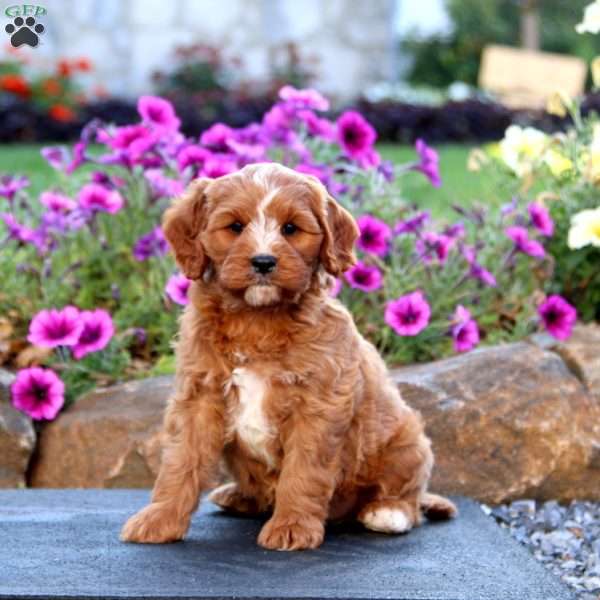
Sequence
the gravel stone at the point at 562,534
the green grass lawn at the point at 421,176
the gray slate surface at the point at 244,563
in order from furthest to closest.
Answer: the green grass lawn at the point at 421,176 → the gravel stone at the point at 562,534 → the gray slate surface at the point at 244,563

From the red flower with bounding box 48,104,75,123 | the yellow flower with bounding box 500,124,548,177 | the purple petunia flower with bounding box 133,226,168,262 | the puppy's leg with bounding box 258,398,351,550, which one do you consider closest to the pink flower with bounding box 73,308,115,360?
the purple petunia flower with bounding box 133,226,168,262

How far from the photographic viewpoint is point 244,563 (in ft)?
13.7

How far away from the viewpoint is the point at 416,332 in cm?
607

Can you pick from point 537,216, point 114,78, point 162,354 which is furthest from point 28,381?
point 114,78

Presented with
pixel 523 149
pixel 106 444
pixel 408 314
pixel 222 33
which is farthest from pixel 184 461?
pixel 222 33

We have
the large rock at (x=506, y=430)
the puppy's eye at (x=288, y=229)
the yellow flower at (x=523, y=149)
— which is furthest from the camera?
the yellow flower at (x=523, y=149)

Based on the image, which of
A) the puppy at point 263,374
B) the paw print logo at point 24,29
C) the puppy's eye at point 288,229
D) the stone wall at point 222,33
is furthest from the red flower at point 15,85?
the puppy's eye at point 288,229

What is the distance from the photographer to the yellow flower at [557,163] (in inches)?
278

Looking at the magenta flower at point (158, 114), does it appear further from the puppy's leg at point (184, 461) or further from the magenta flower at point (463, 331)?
the puppy's leg at point (184, 461)

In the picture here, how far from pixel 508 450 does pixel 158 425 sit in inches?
61.9

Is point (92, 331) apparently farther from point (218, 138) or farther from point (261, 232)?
point (261, 232)

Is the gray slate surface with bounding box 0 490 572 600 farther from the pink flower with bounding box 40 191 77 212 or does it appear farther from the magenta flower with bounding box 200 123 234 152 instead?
the magenta flower with bounding box 200 123 234 152

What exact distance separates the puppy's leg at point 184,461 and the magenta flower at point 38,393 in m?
1.61

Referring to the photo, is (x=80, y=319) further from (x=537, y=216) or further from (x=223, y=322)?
(x=537, y=216)
